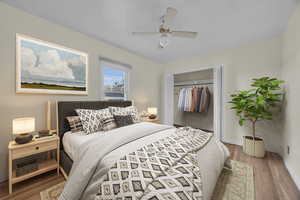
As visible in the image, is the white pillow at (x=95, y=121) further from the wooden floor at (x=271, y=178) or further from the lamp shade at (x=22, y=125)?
the wooden floor at (x=271, y=178)

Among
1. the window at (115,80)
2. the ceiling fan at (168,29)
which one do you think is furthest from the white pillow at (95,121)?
the ceiling fan at (168,29)

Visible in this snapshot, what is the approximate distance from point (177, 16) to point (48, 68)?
2227 millimetres

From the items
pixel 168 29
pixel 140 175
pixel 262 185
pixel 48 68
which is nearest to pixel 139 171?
pixel 140 175

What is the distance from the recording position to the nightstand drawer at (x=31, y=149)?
4.50ft

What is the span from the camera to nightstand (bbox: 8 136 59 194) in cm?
135

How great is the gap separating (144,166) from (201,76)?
3.93 m

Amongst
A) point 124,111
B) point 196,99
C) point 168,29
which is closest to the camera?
point 168,29

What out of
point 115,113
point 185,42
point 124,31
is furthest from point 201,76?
point 115,113

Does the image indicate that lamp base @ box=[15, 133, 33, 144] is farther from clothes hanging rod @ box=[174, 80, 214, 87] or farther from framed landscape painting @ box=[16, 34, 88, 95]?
clothes hanging rod @ box=[174, 80, 214, 87]

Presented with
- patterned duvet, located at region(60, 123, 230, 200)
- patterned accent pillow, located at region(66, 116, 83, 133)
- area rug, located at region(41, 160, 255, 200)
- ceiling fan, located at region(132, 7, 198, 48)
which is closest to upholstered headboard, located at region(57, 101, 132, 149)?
patterned accent pillow, located at region(66, 116, 83, 133)

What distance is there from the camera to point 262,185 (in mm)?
1499

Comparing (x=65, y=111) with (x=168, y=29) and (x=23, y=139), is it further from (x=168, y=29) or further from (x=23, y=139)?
(x=168, y=29)

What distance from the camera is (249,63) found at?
2.66 m

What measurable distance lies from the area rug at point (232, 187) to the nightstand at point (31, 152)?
320 millimetres
